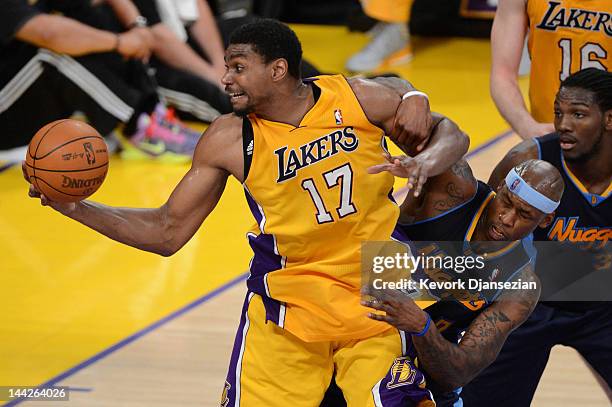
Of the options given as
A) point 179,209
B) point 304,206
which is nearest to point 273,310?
point 304,206

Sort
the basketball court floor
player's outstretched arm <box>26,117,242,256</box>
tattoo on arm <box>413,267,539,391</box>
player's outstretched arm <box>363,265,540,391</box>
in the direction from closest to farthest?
player's outstretched arm <box>363,265,540,391</box>, tattoo on arm <box>413,267,539,391</box>, player's outstretched arm <box>26,117,242,256</box>, the basketball court floor

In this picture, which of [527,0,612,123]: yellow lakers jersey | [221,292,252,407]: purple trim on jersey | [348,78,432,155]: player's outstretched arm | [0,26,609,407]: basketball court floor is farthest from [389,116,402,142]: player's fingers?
[0,26,609,407]: basketball court floor

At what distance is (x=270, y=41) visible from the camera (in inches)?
171

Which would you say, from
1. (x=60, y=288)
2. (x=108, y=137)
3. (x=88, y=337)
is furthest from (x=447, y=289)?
(x=108, y=137)

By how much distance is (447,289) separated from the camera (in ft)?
16.2

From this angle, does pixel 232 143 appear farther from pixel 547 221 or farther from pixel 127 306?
pixel 127 306

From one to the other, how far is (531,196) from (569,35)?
1458 millimetres

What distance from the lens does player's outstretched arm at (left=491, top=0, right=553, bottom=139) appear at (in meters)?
5.74

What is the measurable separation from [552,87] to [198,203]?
219 cm

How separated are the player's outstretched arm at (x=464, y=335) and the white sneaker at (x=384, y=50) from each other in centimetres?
694

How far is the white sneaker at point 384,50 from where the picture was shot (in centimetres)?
1146

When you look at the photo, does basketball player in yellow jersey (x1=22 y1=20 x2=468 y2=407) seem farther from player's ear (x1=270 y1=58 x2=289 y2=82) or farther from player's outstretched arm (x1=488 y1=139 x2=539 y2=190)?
player's outstretched arm (x1=488 y1=139 x2=539 y2=190)

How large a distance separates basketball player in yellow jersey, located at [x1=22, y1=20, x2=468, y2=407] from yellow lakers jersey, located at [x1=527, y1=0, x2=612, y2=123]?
147cm

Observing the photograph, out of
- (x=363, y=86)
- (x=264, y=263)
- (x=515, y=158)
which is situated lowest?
(x=264, y=263)
